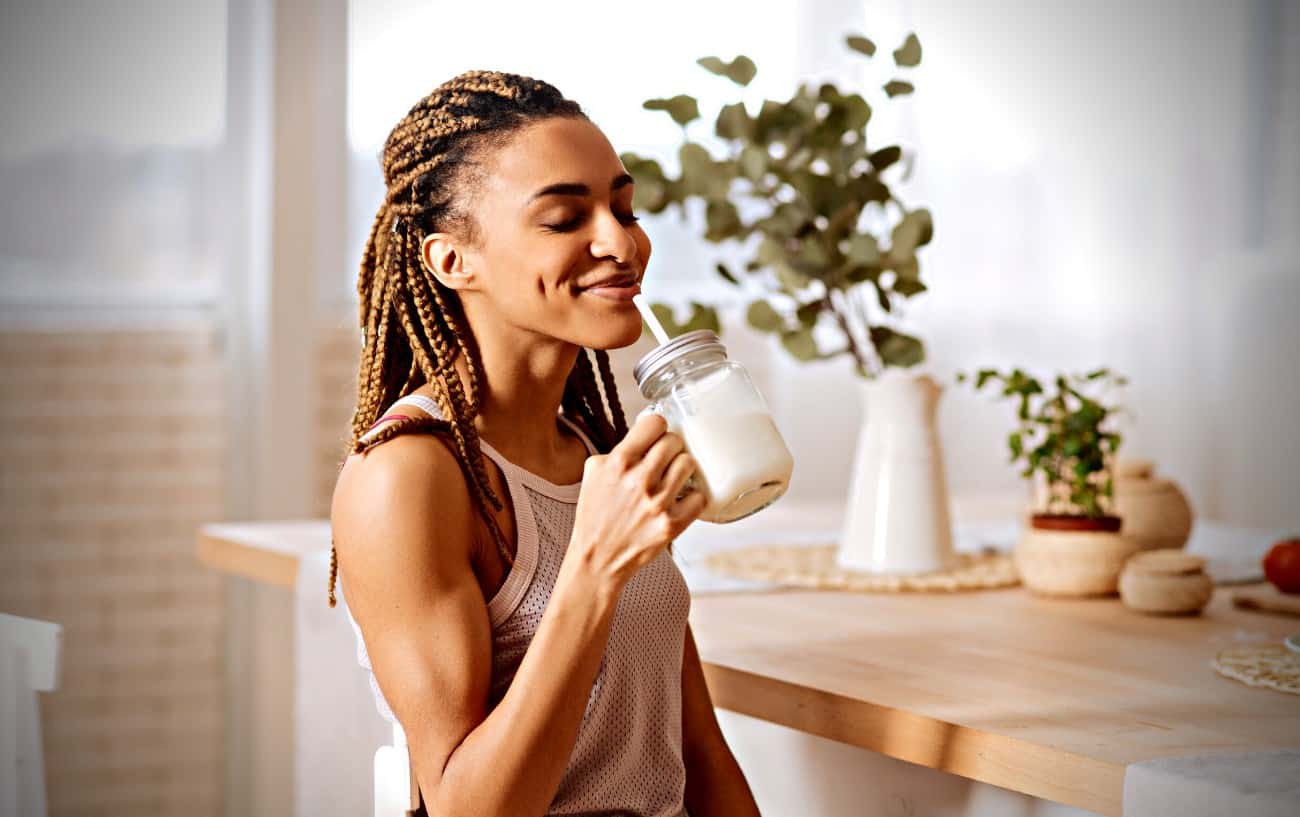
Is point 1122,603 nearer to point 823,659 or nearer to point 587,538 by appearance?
point 823,659

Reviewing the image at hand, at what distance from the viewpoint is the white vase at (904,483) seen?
1.69 meters

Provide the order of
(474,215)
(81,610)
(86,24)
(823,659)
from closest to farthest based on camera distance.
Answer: (474,215)
(823,659)
(86,24)
(81,610)

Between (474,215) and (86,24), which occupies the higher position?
(86,24)

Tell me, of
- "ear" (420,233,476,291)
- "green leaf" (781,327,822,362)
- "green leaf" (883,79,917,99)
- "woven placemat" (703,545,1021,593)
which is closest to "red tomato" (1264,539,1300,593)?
"woven placemat" (703,545,1021,593)

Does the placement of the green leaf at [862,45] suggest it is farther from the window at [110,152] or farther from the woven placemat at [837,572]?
the window at [110,152]

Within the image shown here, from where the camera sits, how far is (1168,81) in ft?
10.6

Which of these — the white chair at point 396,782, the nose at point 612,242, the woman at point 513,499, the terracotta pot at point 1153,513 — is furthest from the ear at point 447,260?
the terracotta pot at point 1153,513

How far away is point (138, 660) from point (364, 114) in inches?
43.0

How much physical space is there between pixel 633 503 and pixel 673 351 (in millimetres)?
102

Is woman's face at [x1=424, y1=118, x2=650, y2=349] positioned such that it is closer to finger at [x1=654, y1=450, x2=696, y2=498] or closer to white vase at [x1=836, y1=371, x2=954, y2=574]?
finger at [x1=654, y1=450, x2=696, y2=498]

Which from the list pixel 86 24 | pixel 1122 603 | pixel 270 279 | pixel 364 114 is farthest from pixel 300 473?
pixel 1122 603

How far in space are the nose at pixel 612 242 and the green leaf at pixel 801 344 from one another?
0.73m

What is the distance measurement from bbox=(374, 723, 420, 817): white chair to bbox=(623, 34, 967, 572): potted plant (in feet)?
2.48

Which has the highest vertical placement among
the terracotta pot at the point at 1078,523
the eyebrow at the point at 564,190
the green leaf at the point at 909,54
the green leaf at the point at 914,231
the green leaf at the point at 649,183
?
the green leaf at the point at 909,54
